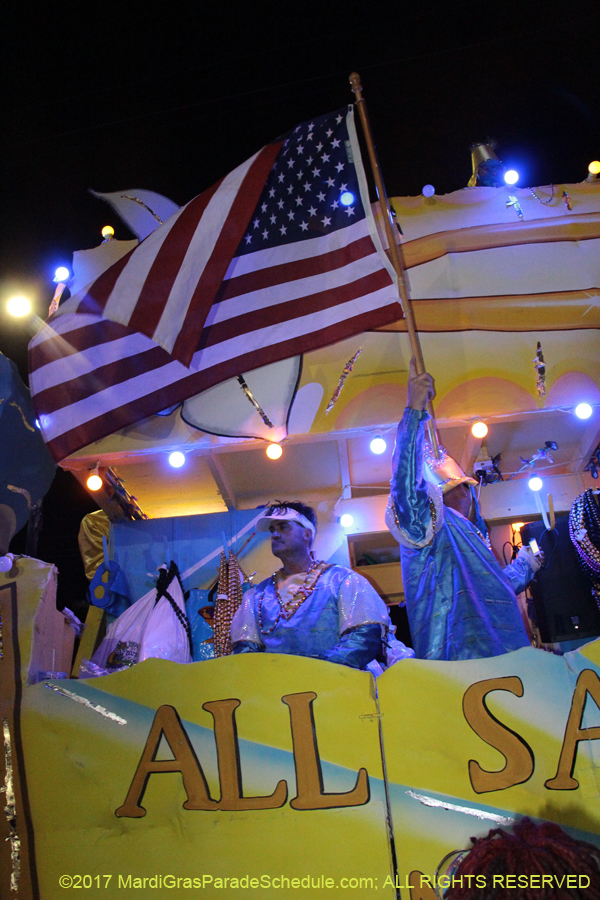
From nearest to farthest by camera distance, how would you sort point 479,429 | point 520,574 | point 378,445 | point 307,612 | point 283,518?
point 307,612
point 283,518
point 520,574
point 479,429
point 378,445

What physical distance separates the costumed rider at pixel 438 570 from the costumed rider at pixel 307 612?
0.22 m

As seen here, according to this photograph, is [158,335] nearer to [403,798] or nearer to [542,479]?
[403,798]

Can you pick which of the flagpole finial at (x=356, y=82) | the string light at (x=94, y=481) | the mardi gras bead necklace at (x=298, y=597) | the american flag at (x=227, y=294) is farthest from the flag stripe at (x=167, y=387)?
the mardi gras bead necklace at (x=298, y=597)

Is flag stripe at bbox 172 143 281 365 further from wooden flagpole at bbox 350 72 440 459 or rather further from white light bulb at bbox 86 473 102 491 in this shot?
white light bulb at bbox 86 473 102 491

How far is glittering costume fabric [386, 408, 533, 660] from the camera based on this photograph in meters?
3.07

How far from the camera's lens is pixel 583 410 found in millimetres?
4301

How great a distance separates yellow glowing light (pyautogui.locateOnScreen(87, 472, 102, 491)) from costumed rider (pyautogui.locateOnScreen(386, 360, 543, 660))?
248cm

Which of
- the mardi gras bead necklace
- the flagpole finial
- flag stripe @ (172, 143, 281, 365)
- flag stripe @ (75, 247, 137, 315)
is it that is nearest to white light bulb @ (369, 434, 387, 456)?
the mardi gras bead necklace

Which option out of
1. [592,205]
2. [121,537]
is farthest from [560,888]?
[121,537]

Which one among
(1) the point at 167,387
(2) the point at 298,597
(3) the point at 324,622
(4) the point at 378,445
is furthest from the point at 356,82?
(3) the point at 324,622

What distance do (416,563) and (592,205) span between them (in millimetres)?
2494

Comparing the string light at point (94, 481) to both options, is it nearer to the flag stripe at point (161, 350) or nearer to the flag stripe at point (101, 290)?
the flag stripe at point (161, 350)

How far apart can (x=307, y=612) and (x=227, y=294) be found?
1978mm

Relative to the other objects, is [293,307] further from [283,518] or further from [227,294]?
[283,518]
